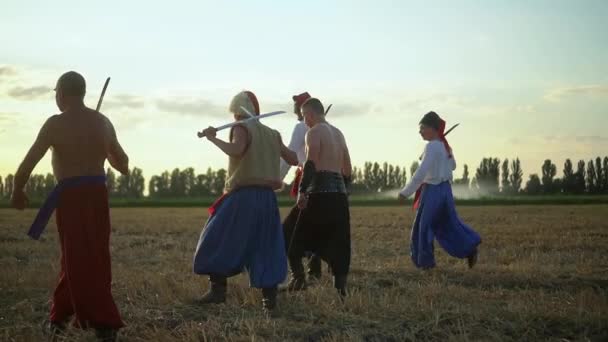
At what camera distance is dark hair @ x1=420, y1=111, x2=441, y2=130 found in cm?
1023

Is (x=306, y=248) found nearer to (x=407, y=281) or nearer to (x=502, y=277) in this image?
(x=407, y=281)

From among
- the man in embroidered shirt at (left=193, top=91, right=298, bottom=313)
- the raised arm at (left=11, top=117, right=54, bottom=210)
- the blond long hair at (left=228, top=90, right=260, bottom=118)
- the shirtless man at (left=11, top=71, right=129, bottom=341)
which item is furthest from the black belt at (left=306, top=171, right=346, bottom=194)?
the raised arm at (left=11, top=117, right=54, bottom=210)

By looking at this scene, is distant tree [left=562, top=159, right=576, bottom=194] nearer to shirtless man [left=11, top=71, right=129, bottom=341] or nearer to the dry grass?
the dry grass

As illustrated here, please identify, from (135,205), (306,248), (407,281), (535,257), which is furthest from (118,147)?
(135,205)

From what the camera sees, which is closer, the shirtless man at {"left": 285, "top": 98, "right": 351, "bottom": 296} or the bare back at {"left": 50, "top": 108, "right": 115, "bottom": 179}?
the bare back at {"left": 50, "top": 108, "right": 115, "bottom": 179}

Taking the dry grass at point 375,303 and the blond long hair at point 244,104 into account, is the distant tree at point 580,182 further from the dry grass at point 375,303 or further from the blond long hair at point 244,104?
the blond long hair at point 244,104

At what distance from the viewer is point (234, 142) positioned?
6.70m

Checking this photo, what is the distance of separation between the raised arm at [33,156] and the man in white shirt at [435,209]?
5515mm

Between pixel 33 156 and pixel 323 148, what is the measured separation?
116 inches

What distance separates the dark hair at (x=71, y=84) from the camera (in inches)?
226

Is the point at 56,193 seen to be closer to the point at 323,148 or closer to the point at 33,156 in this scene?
the point at 33,156

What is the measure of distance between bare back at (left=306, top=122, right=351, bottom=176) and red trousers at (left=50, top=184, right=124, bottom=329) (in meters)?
2.46

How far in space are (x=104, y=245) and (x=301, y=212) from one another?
2529 mm

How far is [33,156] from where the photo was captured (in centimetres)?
564
